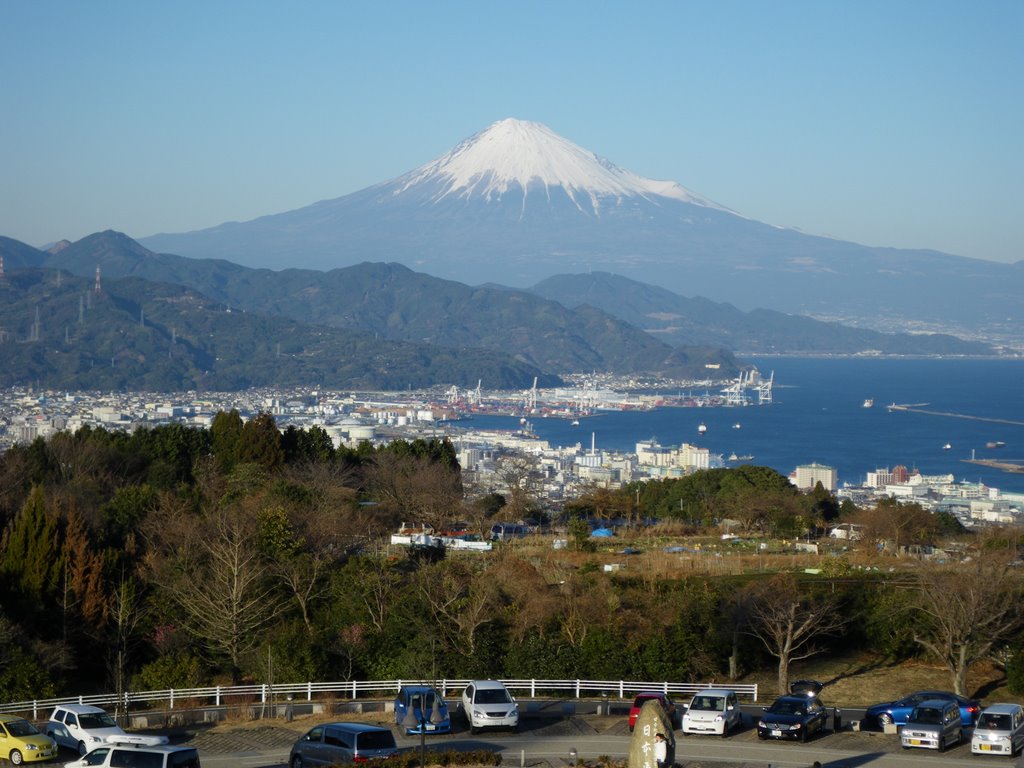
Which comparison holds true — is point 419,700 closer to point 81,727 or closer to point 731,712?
point 731,712

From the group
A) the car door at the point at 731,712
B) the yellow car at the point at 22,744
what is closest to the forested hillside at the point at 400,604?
the car door at the point at 731,712

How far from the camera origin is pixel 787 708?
42.3 feet

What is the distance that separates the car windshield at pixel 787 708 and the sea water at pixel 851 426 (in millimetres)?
54359

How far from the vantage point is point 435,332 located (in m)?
180

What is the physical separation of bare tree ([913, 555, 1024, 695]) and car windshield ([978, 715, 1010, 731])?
155 inches

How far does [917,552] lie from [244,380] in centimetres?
10940

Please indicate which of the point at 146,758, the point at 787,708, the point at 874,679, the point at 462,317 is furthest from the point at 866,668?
the point at 462,317

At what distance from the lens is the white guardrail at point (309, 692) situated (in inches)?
575

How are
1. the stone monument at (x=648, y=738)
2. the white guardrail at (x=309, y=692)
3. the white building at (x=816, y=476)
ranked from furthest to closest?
the white building at (x=816, y=476) < the white guardrail at (x=309, y=692) < the stone monument at (x=648, y=738)

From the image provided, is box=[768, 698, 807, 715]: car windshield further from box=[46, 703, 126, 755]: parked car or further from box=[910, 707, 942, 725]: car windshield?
box=[46, 703, 126, 755]: parked car

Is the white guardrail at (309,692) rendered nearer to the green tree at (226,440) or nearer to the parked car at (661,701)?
the parked car at (661,701)

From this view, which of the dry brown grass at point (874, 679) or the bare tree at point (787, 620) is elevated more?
the bare tree at point (787, 620)

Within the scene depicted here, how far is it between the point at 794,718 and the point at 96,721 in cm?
637

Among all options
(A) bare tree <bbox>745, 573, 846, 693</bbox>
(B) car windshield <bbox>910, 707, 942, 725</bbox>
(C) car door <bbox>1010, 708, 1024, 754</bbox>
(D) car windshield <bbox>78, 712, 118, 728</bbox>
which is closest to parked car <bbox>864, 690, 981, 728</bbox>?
(B) car windshield <bbox>910, 707, 942, 725</bbox>
